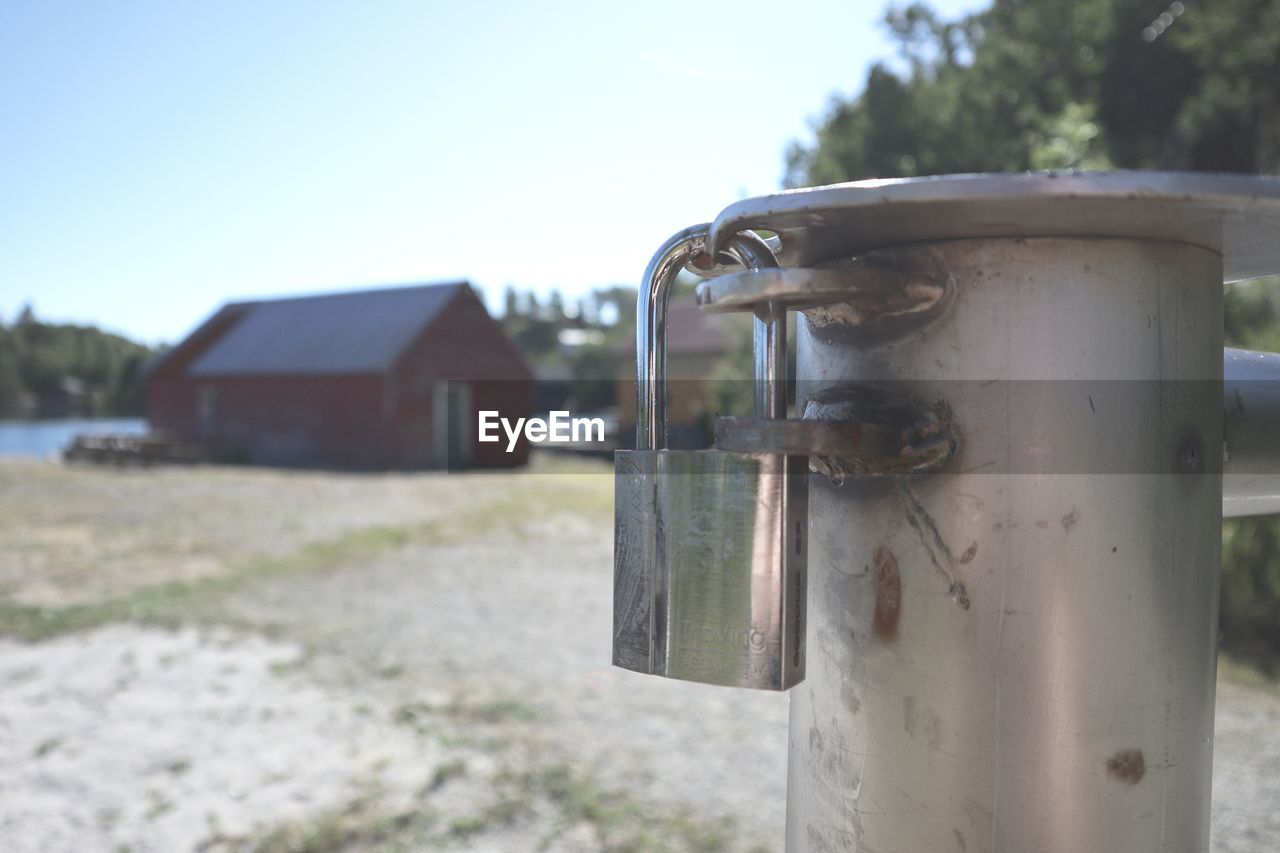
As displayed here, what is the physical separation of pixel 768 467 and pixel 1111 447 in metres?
0.23

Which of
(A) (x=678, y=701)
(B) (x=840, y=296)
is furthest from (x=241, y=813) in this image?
(B) (x=840, y=296)

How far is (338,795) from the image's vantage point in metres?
3.37

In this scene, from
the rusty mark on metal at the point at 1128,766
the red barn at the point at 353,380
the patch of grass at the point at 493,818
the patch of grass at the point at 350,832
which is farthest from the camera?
the red barn at the point at 353,380

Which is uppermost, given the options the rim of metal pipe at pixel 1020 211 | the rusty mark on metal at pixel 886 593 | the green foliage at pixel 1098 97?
the green foliage at pixel 1098 97

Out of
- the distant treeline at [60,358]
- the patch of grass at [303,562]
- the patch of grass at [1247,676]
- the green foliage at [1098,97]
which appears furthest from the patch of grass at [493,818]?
the green foliage at [1098,97]

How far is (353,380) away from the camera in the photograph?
20.2 m

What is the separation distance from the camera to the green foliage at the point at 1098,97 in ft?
39.4

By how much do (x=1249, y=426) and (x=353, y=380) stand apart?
2076 centimetres

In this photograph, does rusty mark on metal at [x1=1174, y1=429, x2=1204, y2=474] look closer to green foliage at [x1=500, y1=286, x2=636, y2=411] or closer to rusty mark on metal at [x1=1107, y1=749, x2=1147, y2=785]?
rusty mark on metal at [x1=1107, y1=749, x2=1147, y2=785]

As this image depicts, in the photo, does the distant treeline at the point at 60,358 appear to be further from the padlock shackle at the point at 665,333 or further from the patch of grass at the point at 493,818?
the padlock shackle at the point at 665,333

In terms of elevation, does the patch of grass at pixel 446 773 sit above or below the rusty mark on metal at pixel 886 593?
below

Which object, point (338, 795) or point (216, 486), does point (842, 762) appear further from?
point (216, 486)

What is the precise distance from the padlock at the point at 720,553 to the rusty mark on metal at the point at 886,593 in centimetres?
6

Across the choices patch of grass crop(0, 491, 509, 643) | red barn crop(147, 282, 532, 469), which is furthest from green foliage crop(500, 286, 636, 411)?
patch of grass crop(0, 491, 509, 643)
